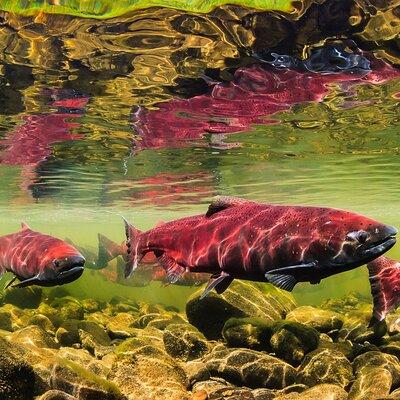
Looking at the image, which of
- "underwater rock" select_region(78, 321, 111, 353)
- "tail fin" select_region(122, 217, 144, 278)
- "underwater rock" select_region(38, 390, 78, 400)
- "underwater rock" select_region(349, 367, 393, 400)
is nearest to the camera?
"underwater rock" select_region(38, 390, 78, 400)

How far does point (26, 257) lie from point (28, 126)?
244 inches

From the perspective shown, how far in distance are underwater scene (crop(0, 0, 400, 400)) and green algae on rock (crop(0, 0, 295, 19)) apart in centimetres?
3

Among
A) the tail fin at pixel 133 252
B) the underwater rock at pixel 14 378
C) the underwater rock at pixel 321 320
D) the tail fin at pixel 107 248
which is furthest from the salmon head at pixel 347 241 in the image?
the tail fin at pixel 107 248

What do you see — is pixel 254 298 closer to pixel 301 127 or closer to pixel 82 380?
pixel 301 127

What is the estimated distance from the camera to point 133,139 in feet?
47.0

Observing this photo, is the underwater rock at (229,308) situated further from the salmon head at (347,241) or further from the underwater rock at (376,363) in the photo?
the salmon head at (347,241)

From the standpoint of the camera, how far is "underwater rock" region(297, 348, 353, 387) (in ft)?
25.5

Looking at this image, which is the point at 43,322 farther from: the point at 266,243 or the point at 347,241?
the point at 347,241

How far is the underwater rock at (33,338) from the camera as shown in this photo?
8680 millimetres

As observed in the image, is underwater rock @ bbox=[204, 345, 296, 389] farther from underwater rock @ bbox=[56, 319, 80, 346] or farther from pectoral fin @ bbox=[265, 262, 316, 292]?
pectoral fin @ bbox=[265, 262, 316, 292]

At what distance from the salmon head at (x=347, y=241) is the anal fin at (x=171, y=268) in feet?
5.24

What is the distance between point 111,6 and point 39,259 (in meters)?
4.05

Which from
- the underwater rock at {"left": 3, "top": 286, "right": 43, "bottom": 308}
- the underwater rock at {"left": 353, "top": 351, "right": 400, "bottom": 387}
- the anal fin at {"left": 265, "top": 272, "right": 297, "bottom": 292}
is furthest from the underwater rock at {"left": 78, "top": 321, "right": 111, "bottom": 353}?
the underwater rock at {"left": 3, "top": 286, "right": 43, "bottom": 308}

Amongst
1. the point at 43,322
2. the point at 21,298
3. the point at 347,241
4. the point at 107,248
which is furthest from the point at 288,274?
the point at 107,248
